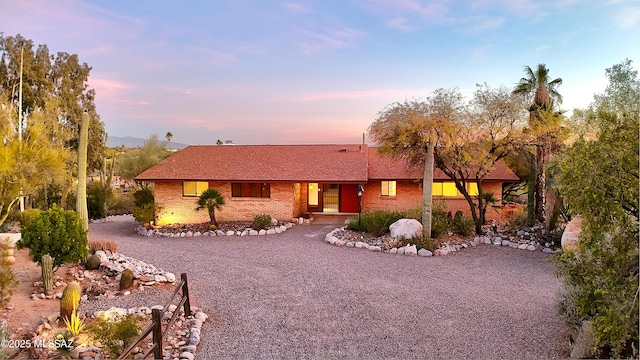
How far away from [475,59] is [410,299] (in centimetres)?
1043

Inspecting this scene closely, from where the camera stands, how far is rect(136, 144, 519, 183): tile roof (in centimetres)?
1977

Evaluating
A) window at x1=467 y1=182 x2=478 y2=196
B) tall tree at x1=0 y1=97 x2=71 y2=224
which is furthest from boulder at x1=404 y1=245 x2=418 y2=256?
tall tree at x1=0 y1=97 x2=71 y2=224

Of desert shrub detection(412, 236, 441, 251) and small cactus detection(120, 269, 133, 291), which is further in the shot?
desert shrub detection(412, 236, 441, 251)

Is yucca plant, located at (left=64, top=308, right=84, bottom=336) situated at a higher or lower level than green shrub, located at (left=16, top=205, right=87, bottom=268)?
lower

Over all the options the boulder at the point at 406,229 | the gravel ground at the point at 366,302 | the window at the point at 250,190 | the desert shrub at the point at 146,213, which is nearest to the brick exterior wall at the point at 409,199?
the boulder at the point at 406,229

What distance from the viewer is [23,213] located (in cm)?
1762

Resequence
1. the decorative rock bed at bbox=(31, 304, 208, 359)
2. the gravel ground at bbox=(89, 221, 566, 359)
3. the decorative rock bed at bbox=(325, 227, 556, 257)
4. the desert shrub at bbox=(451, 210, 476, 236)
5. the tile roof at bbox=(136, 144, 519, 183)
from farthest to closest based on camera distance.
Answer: the tile roof at bbox=(136, 144, 519, 183)
the desert shrub at bbox=(451, 210, 476, 236)
the decorative rock bed at bbox=(325, 227, 556, 257)
the gravel ground at bbox=(89, 221, 566, 359)
the decorative rock bed at bbox=(31, 304, 208, 359)

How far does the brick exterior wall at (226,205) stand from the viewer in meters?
19.9

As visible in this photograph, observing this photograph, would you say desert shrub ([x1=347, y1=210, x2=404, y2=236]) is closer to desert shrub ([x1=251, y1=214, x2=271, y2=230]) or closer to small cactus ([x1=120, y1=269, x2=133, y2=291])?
desert shrub ([x1=251, y1=214, x2=271, y2=230])

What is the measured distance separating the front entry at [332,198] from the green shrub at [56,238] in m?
14.3

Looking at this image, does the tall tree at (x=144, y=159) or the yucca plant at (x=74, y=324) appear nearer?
the yucca plant at (x=74, y=324)

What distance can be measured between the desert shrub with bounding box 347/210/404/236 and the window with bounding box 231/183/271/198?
577cm

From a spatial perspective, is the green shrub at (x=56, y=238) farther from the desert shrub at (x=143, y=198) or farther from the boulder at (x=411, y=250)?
the desert shrub at (x=143, y=198)

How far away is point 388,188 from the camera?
69.5ft
